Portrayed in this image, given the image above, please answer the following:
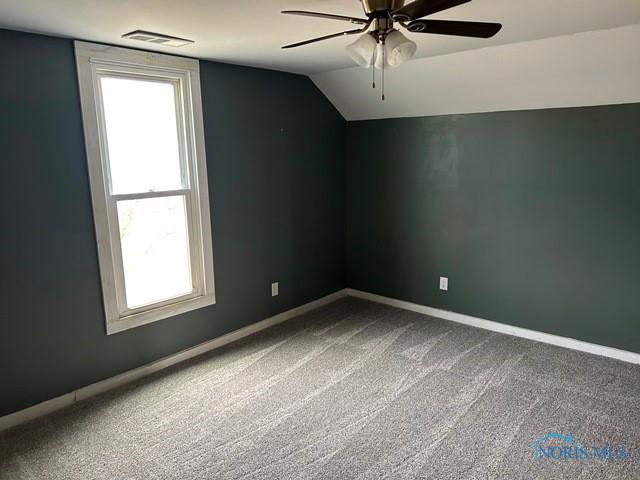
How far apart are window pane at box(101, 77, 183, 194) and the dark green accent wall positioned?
224 mm

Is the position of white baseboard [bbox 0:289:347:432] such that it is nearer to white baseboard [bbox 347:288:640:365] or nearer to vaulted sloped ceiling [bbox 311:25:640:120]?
white baseboard [bbox 347:288:640:365]

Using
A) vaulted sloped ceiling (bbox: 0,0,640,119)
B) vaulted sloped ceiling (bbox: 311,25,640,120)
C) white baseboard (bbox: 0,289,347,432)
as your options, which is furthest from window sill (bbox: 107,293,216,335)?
vaulted sloped ceiling (bbox: 311,25,640,120)

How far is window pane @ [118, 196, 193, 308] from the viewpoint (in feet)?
9.67

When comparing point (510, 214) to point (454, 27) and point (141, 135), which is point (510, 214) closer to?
point (454, 27)

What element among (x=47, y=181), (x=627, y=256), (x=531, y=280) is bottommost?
(x=531, y=280)

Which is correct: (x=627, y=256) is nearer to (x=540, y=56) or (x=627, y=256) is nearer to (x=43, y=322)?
(x=540, y=56)

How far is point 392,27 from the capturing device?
171 cm

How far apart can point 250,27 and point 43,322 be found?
2022 millimetres

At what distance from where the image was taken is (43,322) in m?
2.58

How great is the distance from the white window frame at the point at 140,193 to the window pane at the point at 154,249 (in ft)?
0.16

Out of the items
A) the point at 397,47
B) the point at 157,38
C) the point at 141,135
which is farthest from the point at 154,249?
the point at 397,47

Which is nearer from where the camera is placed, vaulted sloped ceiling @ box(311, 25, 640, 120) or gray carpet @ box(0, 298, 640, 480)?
gray carpet @ box(0, 298, 640, 480)

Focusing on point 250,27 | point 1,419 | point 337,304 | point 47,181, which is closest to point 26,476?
point 1,419

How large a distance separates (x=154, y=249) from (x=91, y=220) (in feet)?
1.65
